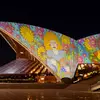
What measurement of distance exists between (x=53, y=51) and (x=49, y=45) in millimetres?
894

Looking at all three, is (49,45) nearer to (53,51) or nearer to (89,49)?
(53,51)

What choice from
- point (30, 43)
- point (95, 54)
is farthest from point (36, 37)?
point (95, 54)

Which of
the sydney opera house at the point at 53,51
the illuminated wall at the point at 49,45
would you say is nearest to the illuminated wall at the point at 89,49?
the sydney opera house at the point at 53,51

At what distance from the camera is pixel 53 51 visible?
43.8m

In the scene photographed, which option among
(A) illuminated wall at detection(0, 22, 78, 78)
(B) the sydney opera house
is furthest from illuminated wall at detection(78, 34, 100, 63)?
(A) illuminated wall at detection(0, 22, 78, 78)

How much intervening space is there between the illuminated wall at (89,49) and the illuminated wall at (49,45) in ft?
2.64

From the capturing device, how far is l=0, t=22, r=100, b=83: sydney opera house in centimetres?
4181

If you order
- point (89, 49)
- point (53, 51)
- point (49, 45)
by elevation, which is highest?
point (49, 45)

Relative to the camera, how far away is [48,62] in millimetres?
43656

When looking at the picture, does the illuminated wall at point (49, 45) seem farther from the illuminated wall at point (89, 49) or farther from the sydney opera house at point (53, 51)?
the illuminated wall at point (89, 49)

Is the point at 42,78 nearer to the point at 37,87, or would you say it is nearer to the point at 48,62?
the point at 48,62

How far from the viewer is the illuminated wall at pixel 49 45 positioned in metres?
41.5

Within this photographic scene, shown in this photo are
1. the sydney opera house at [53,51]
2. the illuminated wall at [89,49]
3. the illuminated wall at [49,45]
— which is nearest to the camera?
the illuminated wall at [49,45]

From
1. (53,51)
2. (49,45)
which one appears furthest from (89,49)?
(49,45)
